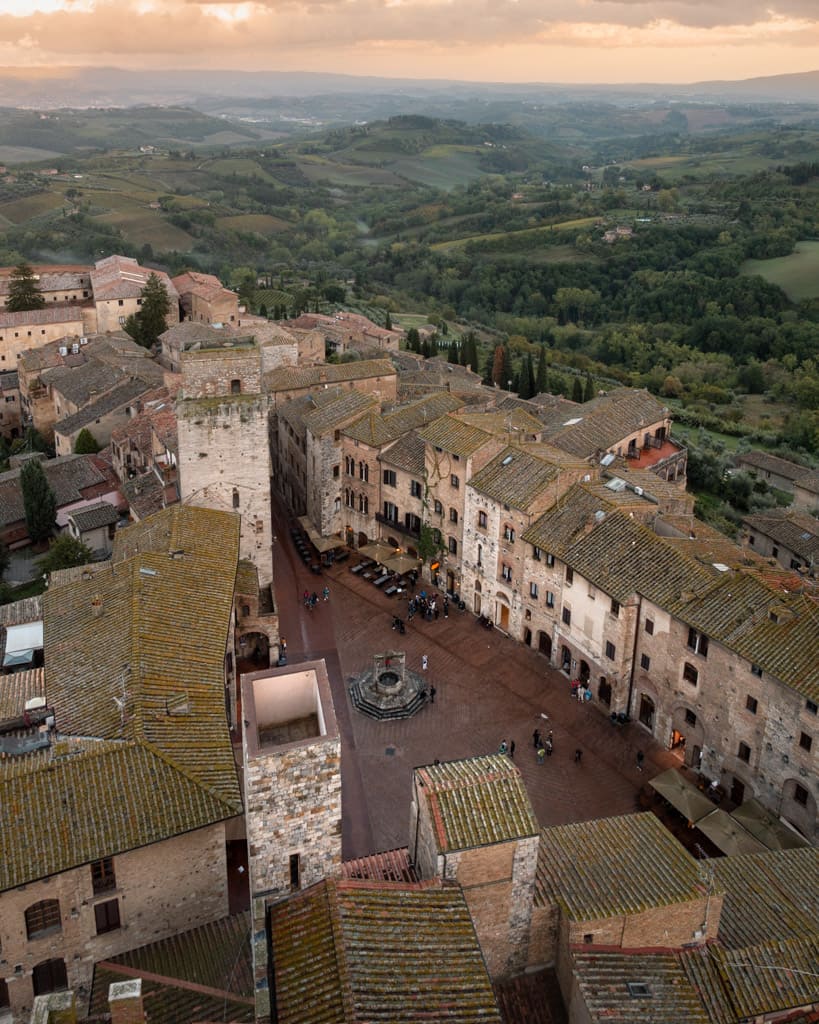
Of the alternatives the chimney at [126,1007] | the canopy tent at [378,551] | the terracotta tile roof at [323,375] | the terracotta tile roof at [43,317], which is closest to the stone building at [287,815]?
the chimney at [126,1007]

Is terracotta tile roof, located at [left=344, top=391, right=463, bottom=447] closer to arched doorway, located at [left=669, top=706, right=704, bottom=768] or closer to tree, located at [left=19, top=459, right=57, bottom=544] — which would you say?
tree, located at [left=19, top=459, right=57, bottom=544]

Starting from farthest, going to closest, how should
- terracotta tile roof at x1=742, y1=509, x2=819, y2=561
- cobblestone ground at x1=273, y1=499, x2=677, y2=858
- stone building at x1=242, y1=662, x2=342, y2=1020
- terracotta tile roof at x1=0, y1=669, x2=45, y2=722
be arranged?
terracotta tile roof at x1=742, y1=509, x2=819, y2=561 → cobblestone ground at x1=273, y1=499, x2=677, y2=858 → terracotta tile roof at x1=0, y1=669, x2=45, y2=722 → stone building at x1=242, y1=662, x2=342, y2=1020

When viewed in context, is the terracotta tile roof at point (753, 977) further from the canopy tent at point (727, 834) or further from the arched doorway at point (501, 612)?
the arched doorway at point (501, 612)

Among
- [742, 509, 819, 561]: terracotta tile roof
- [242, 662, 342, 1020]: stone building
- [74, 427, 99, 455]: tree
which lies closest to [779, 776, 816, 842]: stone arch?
[242, 662, 342, 1020]: stone building

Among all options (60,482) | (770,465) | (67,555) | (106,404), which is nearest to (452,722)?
(67,555)

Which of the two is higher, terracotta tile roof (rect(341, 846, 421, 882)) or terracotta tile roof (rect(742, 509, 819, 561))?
terracotta tile roof (rect(341, 846, 421, 882))

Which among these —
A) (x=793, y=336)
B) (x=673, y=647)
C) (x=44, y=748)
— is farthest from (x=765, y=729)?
(x=793, y=336)
